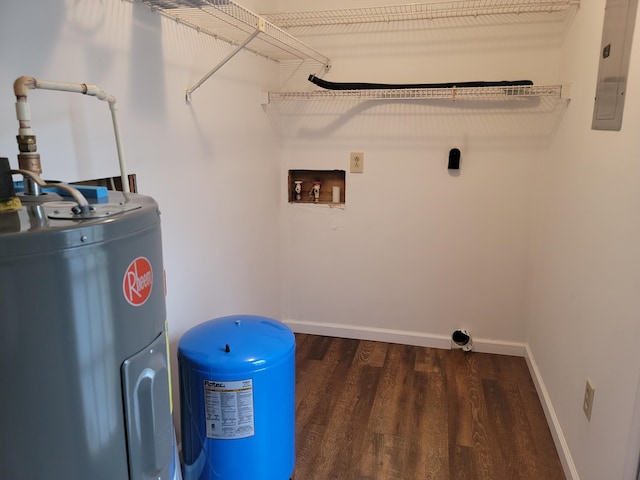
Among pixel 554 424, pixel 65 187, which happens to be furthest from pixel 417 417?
pixel 65 187

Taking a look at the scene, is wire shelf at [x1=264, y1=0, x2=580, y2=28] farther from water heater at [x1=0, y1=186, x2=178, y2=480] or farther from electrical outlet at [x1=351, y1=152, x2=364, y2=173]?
water heater at [x1=0, y1=186, x2=178, y2=480]

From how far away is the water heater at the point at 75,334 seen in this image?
71cm

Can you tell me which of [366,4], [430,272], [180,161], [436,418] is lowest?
[436,418]

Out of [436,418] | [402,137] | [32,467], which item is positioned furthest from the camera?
[402,137]

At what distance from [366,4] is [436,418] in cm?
245

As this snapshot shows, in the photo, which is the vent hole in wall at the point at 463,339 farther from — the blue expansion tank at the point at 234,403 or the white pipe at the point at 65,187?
the white pipe at the point at 65,187

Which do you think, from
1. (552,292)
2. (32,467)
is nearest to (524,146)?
(552,292)

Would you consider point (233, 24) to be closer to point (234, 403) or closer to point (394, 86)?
point (394, 86)

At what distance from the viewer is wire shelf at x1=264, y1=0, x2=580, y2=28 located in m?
2.54

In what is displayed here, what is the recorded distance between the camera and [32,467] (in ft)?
2.45

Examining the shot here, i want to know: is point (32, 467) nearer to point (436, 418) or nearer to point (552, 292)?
point (436, 418)

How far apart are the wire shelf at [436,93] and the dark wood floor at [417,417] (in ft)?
5.40

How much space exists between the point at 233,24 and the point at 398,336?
221 centimetres

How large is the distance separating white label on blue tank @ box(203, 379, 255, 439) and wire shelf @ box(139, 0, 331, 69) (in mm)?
1297
